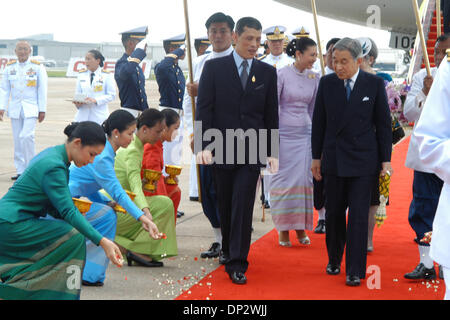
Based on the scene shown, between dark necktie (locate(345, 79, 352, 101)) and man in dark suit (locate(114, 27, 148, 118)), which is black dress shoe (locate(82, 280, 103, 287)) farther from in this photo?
man in dark suit (locate(114, 27, 148, 118))

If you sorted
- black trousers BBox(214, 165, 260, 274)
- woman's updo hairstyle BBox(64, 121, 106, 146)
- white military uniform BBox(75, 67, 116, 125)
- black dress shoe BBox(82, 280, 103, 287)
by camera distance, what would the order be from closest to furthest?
woman's updo hairstyle BBox(64, 121, 106, 146) → black dress shoe BBox(82, 280, 103, 287) → black trousers BBox(214, 165, 260, 274) → white military uniform BBox(75, 67, 116, 125)

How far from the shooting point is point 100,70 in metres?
8.80

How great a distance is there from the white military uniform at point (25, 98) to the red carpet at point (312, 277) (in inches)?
166

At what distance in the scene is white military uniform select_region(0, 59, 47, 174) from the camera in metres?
9.20

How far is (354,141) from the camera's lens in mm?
4609

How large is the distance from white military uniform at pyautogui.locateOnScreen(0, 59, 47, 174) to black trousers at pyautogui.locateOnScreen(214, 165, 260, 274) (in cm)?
491

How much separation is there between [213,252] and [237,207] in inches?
28.1

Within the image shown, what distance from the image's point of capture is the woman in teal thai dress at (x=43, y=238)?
351cm

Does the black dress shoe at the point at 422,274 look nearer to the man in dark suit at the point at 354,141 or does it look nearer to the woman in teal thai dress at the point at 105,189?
the man in dark suit at the point at 354,141

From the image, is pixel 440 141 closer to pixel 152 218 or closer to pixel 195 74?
pixel 152 218

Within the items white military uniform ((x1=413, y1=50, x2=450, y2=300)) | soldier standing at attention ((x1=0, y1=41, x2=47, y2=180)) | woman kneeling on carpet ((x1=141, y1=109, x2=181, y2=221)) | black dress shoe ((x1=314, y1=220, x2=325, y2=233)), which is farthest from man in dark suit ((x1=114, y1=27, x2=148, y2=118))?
white military uniform ((x1=413, y1=50, x2=450, y2=300))

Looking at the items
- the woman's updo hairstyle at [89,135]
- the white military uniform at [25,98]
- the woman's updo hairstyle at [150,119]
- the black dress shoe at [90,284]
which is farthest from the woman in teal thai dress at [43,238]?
the white military uniform at [25,98]

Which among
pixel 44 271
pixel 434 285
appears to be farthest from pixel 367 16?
pixel 44 271
